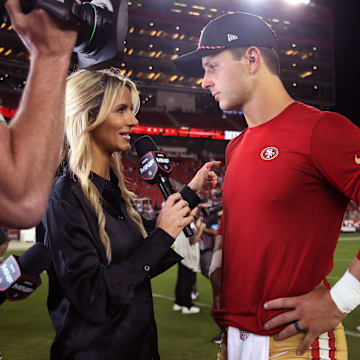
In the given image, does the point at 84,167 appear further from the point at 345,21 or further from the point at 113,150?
the point at 345,21

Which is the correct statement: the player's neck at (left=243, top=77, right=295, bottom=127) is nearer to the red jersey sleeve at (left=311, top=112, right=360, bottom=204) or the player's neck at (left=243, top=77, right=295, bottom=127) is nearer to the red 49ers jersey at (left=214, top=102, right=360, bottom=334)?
the red 49ers jersey at (left=214, top=102, right=360, bottom=334)

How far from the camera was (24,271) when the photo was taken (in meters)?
2.01

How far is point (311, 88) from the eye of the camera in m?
38.4

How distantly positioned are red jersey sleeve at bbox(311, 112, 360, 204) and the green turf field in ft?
10.5

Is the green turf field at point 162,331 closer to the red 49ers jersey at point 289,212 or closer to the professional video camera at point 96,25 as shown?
the red 49ers jersey at point 289,212

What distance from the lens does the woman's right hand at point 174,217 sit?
181cm

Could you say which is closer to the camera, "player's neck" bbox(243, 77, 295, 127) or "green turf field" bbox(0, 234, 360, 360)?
"player's neck" bbox(243, 77, 295, 127)

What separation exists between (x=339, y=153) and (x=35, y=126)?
3.22ft

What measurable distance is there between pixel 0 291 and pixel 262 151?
1.42m

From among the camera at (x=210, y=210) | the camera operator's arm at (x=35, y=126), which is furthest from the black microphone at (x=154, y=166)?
the camera at (x=210, y=210)

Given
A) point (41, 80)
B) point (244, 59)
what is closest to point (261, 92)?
point (244, 59)

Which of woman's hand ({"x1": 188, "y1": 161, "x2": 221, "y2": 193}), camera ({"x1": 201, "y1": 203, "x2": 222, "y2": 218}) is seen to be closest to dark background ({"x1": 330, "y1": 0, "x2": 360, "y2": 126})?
camera ({"x1": 201, "y1": 203, "x2": 222, "y2": 218})

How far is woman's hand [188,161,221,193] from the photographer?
2.22m

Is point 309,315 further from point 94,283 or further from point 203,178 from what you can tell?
point 203,178
